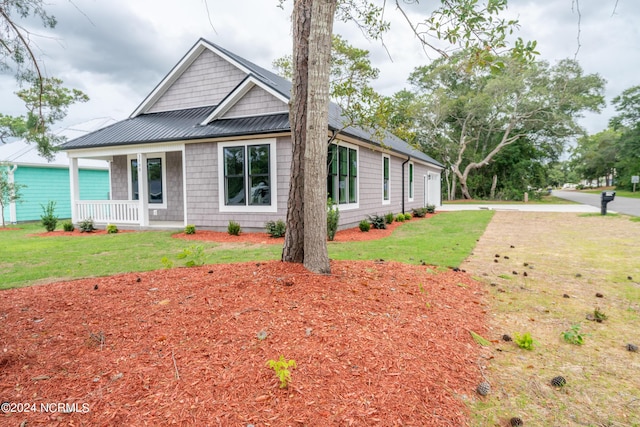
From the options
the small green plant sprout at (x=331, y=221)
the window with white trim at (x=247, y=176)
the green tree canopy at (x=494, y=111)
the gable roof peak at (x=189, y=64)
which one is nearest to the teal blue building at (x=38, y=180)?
the gable roof peak at (x=189, y=64)

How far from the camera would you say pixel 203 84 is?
43.1ft

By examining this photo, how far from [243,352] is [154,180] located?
1270cm

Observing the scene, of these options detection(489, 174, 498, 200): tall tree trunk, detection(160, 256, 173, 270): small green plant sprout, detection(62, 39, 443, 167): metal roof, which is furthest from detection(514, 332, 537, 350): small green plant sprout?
detection(489, 174, 498, 200): tall tree trunk

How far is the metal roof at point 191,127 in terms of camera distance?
9.98 m

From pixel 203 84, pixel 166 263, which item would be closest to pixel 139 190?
pixel 203 84

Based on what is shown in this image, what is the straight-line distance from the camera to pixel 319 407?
1.87 meters

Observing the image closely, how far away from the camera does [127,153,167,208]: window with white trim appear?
1309 centimetres

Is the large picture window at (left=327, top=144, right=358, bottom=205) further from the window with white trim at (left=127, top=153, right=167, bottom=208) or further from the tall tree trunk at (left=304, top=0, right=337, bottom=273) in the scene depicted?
the window with white trim at (left=127, top=153, right=167, bottom=208)

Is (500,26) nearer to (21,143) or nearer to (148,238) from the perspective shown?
(148,238)

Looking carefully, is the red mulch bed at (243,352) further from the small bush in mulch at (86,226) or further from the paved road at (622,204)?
the paved road at (622,204)

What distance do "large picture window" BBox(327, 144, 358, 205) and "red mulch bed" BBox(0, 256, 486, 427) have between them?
711 cm

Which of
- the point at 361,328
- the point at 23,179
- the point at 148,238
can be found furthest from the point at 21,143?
the point at 361,328

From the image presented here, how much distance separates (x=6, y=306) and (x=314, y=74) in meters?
3.73

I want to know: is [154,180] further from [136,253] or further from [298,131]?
[298,131]
